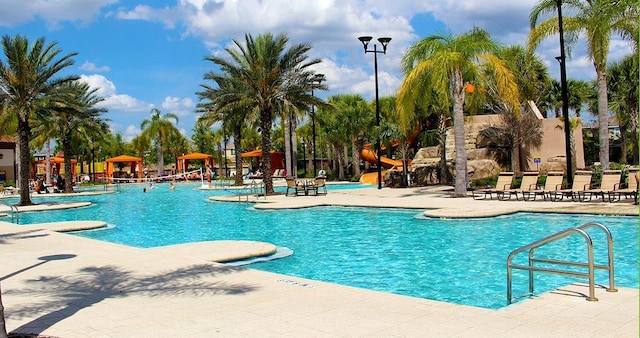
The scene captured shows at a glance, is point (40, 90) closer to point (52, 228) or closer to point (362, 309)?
point (52, 228)

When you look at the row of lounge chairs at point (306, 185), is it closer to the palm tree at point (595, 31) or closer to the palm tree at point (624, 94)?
the palm tree at point (595, 31)

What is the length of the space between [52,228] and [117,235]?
178 centimetres

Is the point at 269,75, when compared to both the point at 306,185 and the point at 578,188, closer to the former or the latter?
the point at 306,185

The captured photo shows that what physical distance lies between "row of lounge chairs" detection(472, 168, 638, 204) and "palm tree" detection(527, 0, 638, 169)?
86.1 inches

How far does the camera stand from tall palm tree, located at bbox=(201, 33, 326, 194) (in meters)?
26.8

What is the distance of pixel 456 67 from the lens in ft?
72.2

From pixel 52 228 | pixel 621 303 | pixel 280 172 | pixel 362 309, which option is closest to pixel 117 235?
pixel 52 228

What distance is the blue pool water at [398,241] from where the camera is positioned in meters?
8.98

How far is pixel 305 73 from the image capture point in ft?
89.8

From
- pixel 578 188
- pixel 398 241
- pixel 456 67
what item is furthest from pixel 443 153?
pixel 398 241

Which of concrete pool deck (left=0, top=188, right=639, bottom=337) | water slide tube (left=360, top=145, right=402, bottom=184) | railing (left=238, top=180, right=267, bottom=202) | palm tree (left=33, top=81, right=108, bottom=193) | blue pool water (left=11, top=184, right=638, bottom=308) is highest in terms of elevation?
palm tree (left=33, top=81, right=108, bottom=193)

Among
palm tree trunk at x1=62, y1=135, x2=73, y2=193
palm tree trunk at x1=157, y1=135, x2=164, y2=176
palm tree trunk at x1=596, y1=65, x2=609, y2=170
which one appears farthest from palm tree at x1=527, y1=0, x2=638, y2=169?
palm tree trunk at x1=157, y1=135, x2=164, y2=176

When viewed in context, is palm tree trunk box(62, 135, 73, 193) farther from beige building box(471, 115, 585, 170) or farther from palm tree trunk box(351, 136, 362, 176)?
beige building box(471, 115, 585, 170)

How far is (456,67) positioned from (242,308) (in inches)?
696
